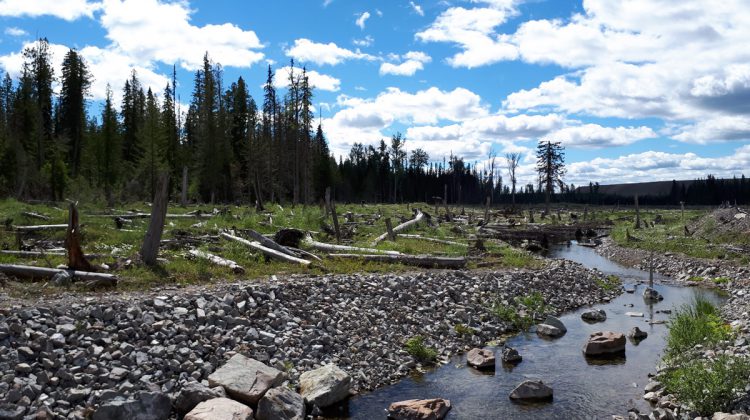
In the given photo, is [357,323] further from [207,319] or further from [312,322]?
[207,319]

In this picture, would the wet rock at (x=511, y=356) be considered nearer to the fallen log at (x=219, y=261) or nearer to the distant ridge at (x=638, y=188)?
the fallen log at (x=219, y=261)

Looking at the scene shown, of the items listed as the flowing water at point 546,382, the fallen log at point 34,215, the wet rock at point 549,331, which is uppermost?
the fallen log at point 34,215

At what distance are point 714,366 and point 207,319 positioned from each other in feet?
29.1

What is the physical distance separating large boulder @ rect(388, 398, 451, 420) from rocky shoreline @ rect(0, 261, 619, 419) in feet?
4.17

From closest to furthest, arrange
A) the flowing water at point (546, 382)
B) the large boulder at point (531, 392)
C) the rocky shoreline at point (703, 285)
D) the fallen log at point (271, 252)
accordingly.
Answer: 1. the rocky shoreline at point (703, 285)
2. the flowing water at point (546, 382)
3. the large boulder at point (531, 392)
4. the fallen log at point (271, 252)

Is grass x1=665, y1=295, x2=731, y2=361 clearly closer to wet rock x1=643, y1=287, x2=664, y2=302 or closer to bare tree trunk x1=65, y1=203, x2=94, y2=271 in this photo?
wet rock x1=643, y1=287, x2=664, y2=302

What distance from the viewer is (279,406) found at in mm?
8039

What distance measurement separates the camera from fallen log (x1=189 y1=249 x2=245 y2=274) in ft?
47.9

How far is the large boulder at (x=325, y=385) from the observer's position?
8781 millimetres

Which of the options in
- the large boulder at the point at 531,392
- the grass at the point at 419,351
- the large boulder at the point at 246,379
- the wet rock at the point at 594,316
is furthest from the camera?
the wet rock at the point at 594,316

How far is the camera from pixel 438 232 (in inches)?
1151

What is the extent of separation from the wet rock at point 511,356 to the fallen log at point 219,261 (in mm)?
7326

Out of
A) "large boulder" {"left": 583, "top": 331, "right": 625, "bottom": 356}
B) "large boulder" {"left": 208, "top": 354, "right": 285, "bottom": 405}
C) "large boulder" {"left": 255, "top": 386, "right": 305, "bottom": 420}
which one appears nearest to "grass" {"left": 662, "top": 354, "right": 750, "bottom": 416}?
"large boulder" {"left": 583, "top": 331, "right": 625, "bottom": 356}

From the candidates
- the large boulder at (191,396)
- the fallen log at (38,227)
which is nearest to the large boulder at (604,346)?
the large boulder at (191,396)
